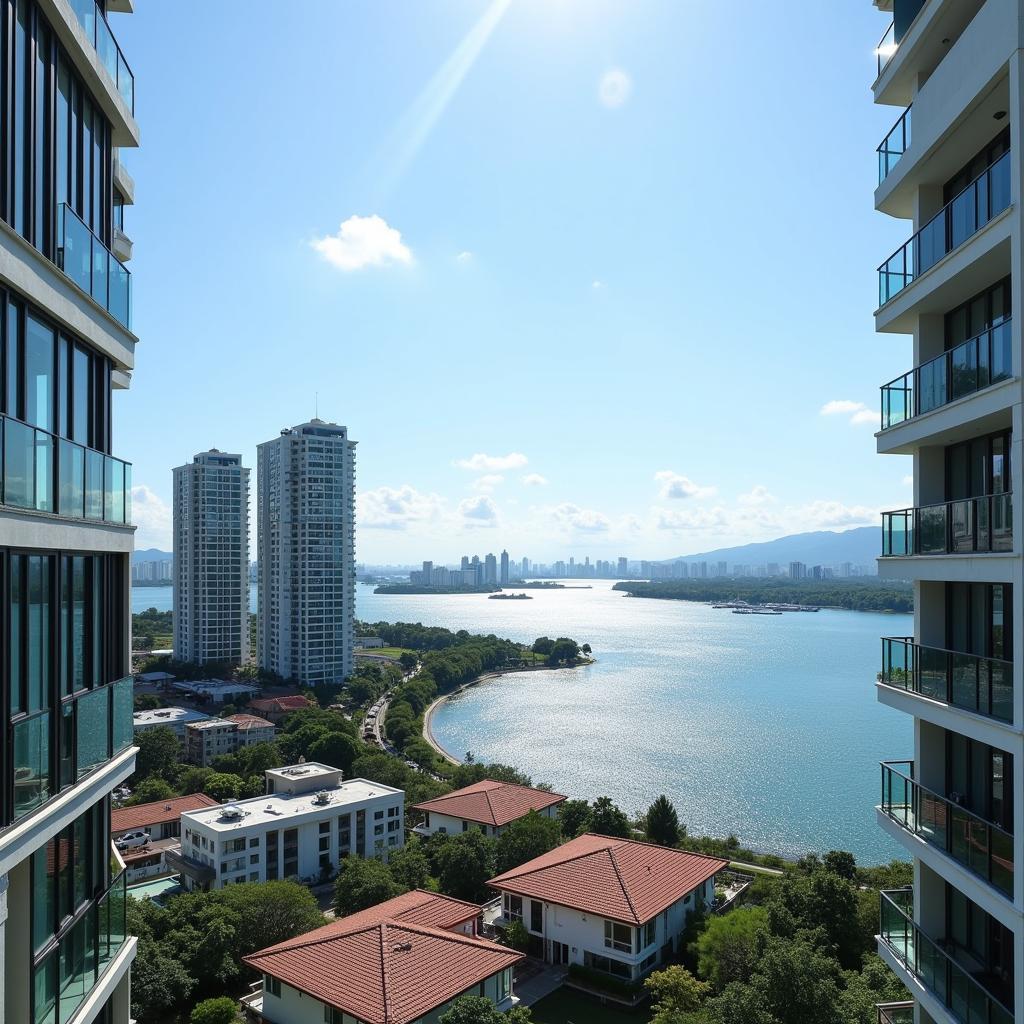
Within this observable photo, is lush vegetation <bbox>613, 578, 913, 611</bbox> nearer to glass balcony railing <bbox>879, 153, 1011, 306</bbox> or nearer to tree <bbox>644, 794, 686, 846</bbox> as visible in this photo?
tree <bbox>644, 794, 686, 846</bbox>

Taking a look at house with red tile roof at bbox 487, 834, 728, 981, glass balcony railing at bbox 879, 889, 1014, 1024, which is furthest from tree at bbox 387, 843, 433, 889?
glass balcony railing at bbox 879, 889, 1014, 1024

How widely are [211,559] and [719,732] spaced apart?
3381cm

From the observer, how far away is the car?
75.2 ft

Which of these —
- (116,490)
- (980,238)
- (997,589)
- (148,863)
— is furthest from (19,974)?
(148,863)

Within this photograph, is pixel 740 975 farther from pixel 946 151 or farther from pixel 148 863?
pixel 148 863

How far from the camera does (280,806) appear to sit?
22.7 m

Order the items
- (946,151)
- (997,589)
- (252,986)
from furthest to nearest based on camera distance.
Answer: (252,986)
(946,151)
(997,589)

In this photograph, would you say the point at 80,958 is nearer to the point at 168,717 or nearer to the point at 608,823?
the point at 608,823

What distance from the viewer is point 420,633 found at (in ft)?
251

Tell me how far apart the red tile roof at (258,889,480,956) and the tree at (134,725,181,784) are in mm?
19065

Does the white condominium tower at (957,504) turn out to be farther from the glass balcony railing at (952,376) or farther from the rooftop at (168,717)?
the rooftop at (168,717)

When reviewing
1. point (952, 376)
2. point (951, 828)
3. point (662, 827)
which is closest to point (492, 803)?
point (662, 827)

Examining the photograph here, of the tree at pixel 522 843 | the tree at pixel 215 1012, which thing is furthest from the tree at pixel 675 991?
the tree at pixel 215 1012

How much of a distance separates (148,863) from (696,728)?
2593cm
